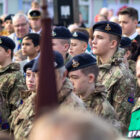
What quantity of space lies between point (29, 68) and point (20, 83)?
944mm

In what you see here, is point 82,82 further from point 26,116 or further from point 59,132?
point 59,132

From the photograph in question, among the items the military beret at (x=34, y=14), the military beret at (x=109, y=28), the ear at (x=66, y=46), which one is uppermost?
the military beret at (x=109, y=28)

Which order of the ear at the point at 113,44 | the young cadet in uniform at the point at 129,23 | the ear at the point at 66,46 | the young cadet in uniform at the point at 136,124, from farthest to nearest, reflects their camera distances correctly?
the young cadet in uniform at the point at 129,23 → the ear at the point at 66,46 → the ear at the point at 113,44 → the young cadet in uniform at the point at 136,124

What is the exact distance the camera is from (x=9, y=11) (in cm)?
2356

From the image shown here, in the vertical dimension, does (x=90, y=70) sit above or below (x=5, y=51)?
above

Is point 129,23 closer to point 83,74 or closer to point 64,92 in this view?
point 83,74

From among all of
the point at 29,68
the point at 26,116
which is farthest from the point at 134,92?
the point at 26,116

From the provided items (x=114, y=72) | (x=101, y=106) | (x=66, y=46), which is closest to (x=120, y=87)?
(x=114, y=72)

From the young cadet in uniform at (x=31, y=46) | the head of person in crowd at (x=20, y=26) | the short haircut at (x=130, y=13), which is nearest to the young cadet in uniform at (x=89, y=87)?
the young cadet in uniform at (x=31, y=46)

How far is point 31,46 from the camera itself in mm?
7566

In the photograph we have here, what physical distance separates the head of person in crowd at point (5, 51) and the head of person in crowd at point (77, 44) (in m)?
1.02

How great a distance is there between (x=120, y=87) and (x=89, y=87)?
112 cm

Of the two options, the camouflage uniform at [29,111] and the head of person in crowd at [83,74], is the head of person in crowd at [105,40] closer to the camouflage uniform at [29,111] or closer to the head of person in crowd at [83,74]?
the head of person in crowd at [83,74]

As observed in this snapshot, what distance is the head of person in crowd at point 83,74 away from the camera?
15.1 feet
